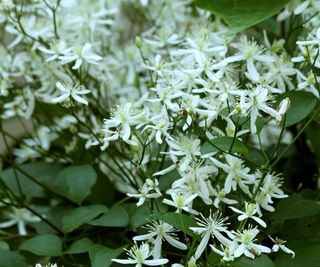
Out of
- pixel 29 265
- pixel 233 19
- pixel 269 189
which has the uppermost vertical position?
pixel 233 19

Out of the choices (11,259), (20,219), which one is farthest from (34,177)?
(11,259)

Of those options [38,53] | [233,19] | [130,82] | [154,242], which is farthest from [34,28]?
[154,242]

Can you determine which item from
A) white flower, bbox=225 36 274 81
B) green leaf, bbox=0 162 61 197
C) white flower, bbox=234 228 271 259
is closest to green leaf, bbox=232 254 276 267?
white flower, bbox=234 228 271 259

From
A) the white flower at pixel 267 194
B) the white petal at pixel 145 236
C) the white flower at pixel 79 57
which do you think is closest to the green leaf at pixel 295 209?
the white flower at pixel 267 194

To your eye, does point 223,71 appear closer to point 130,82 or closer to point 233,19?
point 233,19

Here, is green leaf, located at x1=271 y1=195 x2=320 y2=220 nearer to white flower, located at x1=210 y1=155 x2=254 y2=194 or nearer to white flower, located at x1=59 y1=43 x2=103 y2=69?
white flower, located at x1=210 y1=155 x2=254 y2=194

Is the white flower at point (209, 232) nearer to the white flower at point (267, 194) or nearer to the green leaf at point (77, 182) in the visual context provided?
the white flower at point (267, 194)
